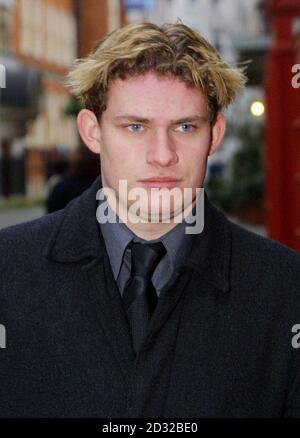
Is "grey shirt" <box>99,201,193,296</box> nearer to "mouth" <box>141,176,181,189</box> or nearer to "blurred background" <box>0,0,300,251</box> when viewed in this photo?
"mouth" <box>141,176,181,189</box>

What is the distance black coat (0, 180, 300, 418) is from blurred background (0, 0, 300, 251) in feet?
1.95

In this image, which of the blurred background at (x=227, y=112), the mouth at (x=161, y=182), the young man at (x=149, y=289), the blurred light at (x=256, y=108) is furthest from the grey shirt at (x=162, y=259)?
the blurred light at (x=256, y=108)

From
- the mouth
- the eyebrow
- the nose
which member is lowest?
the mouth

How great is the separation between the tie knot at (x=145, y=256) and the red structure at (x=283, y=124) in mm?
5859

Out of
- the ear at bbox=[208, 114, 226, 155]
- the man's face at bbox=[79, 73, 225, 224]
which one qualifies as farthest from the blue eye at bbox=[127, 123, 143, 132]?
the ear at bbox=[208, 114, 226, 155]

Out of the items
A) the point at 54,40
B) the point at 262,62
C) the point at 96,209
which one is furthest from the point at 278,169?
the point at 54,40

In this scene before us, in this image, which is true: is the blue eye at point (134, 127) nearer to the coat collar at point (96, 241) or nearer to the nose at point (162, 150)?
the nose at point (162, 150)

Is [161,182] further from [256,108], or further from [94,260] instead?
[256,108]

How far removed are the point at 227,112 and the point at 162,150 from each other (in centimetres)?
59

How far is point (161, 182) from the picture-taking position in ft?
7.58

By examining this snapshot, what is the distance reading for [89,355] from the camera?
7.63 feet

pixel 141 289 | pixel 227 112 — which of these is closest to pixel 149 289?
pixel 141 289

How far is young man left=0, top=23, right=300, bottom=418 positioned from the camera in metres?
2.30
